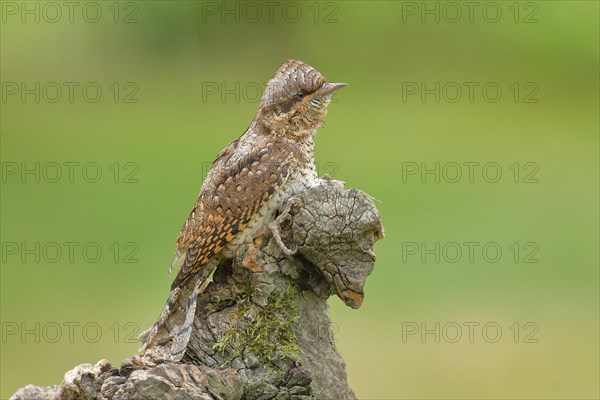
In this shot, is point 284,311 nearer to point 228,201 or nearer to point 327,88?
point 228,201

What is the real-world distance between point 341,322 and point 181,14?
471cm

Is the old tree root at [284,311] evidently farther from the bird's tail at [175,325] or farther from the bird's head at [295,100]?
the bird's head at [295,100]

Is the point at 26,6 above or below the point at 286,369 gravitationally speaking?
above

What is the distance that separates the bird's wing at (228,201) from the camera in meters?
4.82

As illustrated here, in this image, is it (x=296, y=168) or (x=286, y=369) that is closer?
(x=286, y=369)

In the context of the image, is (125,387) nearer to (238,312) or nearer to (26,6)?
(238,312)

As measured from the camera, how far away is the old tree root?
447 cm

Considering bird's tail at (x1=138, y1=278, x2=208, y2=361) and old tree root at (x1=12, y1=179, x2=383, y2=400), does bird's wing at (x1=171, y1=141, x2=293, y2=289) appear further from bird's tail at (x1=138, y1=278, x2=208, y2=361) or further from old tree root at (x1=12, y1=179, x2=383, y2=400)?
old tree root at (x1=12, y1=179, x2=383, y2=400)

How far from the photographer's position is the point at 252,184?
4.92m

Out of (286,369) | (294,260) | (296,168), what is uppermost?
(296,168)

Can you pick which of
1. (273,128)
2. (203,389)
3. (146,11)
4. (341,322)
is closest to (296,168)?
(273,128)

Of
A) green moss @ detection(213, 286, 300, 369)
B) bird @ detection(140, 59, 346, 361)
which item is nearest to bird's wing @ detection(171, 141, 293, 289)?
bird @ detection(140, 59, 346, 361)

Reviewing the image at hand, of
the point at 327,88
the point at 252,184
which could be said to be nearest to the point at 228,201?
the point at 252,184

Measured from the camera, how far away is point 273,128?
5.11 m
